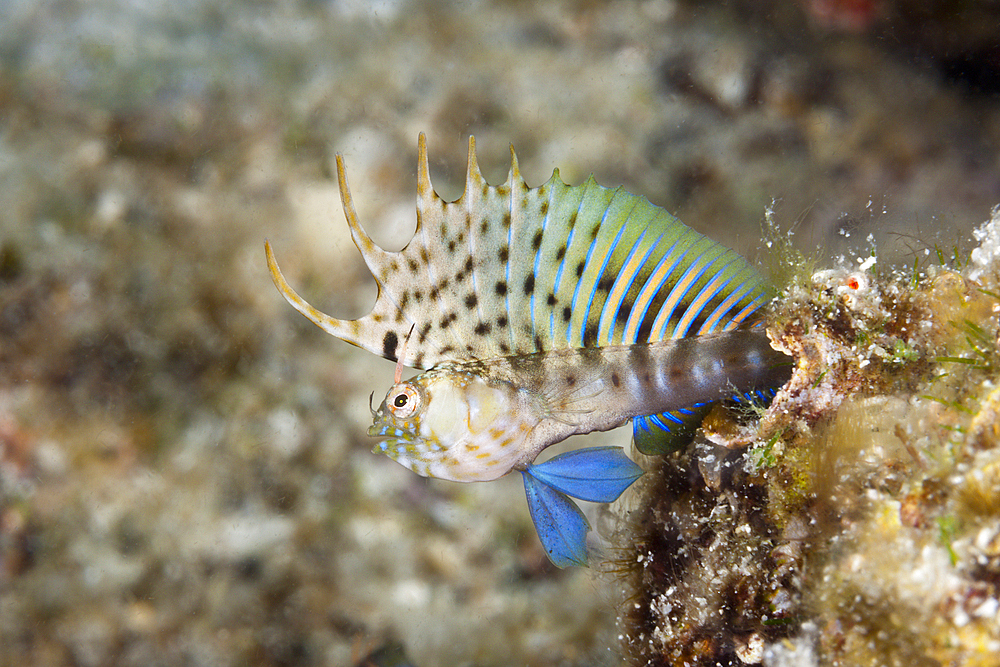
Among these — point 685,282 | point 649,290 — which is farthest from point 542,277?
point 685,282

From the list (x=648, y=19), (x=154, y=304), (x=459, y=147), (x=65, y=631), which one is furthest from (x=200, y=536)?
(x=648, y=19)

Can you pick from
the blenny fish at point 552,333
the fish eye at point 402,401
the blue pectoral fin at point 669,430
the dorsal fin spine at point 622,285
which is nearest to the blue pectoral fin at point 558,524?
the blenny fish at point 552,333

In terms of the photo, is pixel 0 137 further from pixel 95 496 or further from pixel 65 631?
Result: pixel 65 631

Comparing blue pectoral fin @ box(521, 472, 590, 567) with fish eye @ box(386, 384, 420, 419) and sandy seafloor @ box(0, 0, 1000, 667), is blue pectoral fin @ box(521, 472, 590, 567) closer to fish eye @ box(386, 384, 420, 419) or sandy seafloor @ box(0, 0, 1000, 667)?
fish eye @ box(386, 384, 420, 419)

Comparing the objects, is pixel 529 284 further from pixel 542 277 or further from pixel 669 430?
pixel 669 430

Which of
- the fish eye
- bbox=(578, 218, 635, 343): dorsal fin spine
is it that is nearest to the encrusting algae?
bbox=(578, 218, 635, 343): dorsal fin spine

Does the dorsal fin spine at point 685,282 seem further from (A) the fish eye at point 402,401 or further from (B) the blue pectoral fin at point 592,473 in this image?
(A) the fish eye at point 402,401

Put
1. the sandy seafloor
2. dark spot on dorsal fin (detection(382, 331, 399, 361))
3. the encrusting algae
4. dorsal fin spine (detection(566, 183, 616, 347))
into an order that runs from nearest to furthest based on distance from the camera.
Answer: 1. the encrusting algae
2. dorsal fin spine (detection(566, 183, 616, 347))
3. dark spot on dorsal fin (detection(382, 331, 399, 361))
4. the sandy seafloor
